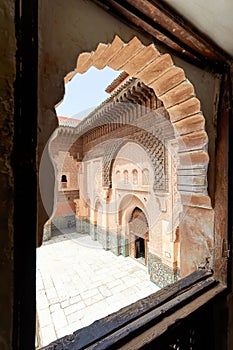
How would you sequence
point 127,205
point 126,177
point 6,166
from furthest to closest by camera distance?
point 127,205, point 126,177, point 6,166

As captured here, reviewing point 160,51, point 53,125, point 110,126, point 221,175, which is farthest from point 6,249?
point 110,126

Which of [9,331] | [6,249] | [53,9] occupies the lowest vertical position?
[9,331]

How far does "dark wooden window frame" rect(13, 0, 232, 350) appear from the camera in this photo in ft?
1.26

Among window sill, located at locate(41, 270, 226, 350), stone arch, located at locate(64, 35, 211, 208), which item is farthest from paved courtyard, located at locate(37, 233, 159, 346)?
stone arch, located at locate(64, 35, 211, 208)

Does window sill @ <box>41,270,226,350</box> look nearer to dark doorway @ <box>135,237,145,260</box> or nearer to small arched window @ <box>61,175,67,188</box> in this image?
dark doorway @ <box>135,237,145,260</box>

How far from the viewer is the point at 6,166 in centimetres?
37

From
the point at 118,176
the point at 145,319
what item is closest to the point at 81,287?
the point at 118,176

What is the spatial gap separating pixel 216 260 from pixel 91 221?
5.95 meters

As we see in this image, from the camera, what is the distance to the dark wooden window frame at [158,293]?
1.26ft

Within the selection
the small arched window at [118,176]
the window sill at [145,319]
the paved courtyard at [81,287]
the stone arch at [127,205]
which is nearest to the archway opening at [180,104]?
the window sill at [145,319]

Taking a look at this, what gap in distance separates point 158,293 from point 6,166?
0.77 meters

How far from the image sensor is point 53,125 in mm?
467

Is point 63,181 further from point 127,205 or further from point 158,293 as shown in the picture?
point 158,293

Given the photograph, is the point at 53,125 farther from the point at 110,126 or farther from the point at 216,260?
the point at 110,126
